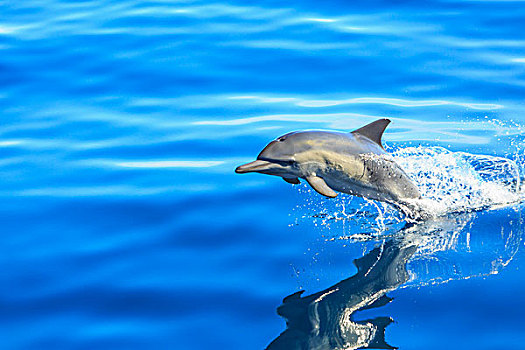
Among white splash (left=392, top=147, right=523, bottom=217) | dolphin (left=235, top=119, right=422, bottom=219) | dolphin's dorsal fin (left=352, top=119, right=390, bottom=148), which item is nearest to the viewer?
dolphin (left=235, top=119, right=422, bottom=219)

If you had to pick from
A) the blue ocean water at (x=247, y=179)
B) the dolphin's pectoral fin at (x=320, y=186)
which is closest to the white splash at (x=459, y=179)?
the blue ocean water at (x=247, y=179)

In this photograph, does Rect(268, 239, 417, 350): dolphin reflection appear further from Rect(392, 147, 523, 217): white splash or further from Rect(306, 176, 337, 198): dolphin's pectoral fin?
Rect(392, 147, 523, 217): white splash

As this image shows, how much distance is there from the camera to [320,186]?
7242 mm

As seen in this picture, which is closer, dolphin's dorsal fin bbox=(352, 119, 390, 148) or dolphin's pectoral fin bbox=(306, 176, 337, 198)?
dolphin's pectoral fin bbox=(306, 176, 337, 198)

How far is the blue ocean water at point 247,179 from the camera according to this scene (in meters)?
6.49

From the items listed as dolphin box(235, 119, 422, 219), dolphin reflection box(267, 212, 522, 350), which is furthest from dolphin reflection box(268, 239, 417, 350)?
dolphin box(235, 119, 422, 219)

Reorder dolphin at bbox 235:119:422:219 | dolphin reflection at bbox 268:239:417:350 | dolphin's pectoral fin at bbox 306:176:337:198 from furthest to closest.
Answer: dolphin at bbox 235:119:422:219
dolphin's pectoral fin at bbox 306:176:337:198
dolphin reflection at bbox 268:239:417:350

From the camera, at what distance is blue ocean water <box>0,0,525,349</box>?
255 inches

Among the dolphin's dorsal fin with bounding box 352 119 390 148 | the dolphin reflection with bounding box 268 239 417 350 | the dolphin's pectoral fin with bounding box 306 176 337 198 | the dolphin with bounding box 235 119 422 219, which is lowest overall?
the dolphin reflection with bounding box 268 239 417 350

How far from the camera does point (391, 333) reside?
6094 mm

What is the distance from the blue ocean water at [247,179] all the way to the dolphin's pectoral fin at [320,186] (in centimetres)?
64

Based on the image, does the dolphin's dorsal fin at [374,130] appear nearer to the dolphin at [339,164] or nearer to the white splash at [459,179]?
the dolphin at [339,164]

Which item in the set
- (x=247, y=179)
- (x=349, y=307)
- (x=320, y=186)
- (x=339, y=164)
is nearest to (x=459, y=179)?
(x=339, y=164)

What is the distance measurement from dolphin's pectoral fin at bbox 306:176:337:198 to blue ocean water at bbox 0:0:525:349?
2.11 ft
